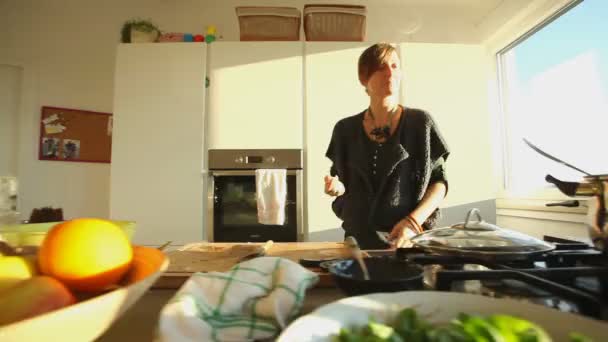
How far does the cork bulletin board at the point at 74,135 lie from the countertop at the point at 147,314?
207cm

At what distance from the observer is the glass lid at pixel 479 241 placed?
1.66ft

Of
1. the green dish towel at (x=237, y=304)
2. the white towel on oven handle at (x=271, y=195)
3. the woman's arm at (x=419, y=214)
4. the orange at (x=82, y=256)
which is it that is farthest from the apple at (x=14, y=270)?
the white towel on oven handle at (x=271, y=195)

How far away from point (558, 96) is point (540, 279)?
174 cm

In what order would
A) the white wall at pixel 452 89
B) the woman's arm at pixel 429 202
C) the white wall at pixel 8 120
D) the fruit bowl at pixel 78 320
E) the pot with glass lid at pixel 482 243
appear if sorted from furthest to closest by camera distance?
the white wall at pixel 8 120
the white wall at pixel 452 89
the woman's arm at pixel 429 202
the pot with glass lid at pixel 482 243
the fruit bowl at pixel 78 320

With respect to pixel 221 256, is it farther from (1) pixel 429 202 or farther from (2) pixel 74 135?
(2) pixel 74 135

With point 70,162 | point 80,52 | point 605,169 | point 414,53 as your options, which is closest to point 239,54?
point 414,53

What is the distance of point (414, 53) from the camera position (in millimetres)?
1891

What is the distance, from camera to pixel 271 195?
1.79 metres

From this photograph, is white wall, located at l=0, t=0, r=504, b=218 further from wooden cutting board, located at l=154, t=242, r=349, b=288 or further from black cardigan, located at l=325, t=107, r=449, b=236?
wooden cutting board, located at l=154, t=242, r=349, b=288

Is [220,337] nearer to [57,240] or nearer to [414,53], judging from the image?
[57,240]

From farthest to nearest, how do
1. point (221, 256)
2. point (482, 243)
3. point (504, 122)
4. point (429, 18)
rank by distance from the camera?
point (429, 18) → point (504, 122) → point (221, 256) → point (482, 243)

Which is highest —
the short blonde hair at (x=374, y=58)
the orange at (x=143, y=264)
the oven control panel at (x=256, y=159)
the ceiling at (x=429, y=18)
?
the ceiling at (x=429, y=18)

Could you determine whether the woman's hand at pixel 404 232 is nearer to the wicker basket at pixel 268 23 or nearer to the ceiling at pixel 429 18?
the wicker basket at pixel 268 23

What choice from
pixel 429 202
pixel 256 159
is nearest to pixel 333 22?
pixel 256 159
